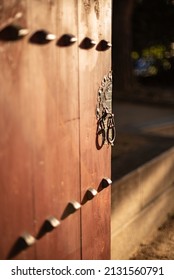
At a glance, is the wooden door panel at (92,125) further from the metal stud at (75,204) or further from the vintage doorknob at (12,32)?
the vintage doorknob at (12,32)

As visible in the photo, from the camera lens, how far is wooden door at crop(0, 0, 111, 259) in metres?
1.48

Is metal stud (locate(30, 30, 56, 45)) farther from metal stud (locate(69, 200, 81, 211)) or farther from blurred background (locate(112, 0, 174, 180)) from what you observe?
blurred background (locate(112, 0, 174, 180))

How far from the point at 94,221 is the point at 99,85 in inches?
33.6

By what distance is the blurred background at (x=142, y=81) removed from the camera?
5230 millimetres

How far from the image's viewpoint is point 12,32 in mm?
1438

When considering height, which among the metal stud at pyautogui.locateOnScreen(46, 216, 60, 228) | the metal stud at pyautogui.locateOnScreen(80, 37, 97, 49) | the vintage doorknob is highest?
the metal stud at pyautogui.locateOnScreen(80, 37, 97, 49)

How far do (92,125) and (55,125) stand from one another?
0.38 m

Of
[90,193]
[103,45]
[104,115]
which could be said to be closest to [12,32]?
[103,45]

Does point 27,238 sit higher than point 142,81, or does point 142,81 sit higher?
point 142,81

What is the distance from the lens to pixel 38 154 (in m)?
1.64

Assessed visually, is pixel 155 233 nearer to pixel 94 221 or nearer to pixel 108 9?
pixel 94 221

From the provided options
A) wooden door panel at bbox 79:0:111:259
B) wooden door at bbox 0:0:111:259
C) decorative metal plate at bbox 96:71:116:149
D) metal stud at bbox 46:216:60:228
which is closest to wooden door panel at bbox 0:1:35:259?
wooden door at bbox 0:0:111:259

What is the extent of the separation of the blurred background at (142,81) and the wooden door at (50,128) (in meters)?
1.79

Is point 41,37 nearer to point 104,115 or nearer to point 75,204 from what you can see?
point 104,115
